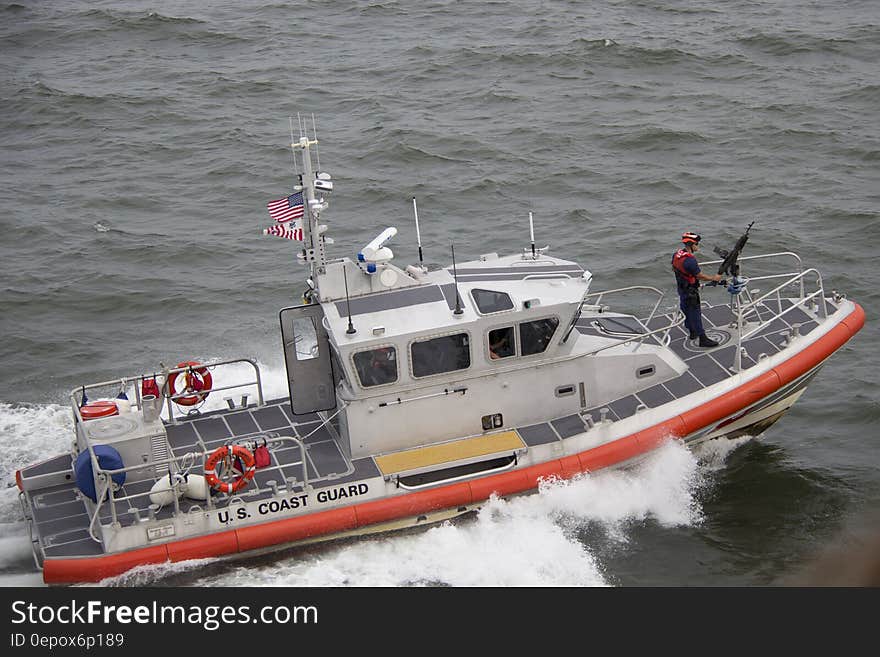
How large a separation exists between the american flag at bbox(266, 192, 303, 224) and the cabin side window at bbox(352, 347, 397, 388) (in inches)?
64.8

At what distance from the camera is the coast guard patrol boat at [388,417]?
41.5ft

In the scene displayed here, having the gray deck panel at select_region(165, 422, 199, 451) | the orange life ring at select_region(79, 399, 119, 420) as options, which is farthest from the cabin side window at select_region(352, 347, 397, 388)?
the orange life ring at select_region(79, 399, 119, 420)

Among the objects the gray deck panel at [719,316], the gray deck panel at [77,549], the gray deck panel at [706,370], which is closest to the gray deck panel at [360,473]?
the gray deck panel at [77,549]

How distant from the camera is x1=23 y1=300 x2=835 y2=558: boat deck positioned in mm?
12773

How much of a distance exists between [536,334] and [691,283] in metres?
2.13

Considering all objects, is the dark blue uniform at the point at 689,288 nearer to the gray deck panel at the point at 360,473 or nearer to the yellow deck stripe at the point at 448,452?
the yellow deck stripe at the point at 448,452

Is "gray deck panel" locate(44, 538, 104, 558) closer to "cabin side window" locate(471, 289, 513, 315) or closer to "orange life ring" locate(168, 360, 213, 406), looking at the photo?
"orange life ring" locate(168, 360, 213, 406)

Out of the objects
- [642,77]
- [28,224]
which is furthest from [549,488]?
[642,77]

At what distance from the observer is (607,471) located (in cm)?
1366

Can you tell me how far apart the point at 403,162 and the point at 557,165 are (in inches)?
117

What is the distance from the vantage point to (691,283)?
46.5 feet

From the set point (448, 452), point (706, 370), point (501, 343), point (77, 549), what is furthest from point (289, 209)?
point (706, 370)

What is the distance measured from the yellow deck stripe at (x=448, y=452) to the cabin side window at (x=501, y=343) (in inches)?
36.6

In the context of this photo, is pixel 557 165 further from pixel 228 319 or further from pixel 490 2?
pixel 490 2
